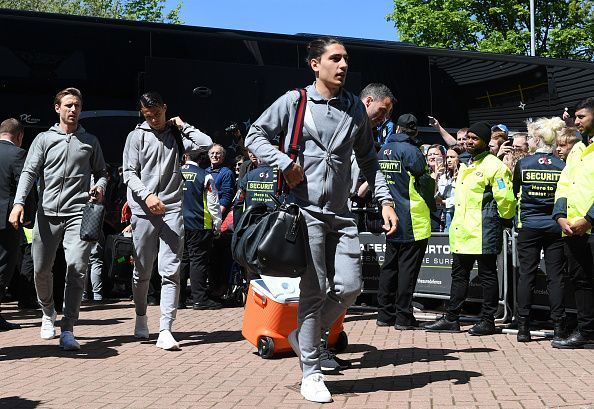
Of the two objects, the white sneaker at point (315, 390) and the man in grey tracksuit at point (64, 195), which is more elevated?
the man in grey tracksuit at point (64, 195)

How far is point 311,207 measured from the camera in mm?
5887

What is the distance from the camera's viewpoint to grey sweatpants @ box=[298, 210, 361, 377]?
5.87 meters

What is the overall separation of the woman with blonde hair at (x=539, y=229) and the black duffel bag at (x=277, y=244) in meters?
3.68

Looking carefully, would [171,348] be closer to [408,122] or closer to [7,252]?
[7,252]

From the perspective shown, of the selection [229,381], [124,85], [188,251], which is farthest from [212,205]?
[229,381]

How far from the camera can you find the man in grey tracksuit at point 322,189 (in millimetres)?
5879

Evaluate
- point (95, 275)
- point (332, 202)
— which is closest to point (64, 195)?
point (332, 202)

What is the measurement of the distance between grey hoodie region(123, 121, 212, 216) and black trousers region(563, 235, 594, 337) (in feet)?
11.0

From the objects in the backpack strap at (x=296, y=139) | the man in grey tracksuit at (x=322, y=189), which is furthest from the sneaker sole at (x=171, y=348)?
the backpack strap at (x=296, y=139)

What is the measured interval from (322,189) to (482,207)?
3771 mm

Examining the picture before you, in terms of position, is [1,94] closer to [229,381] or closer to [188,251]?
[188,251]

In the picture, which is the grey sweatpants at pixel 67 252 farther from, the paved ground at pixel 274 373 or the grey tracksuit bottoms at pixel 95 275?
the grey tracksuit bottoms at pixel 95 275

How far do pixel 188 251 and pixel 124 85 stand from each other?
341 cm

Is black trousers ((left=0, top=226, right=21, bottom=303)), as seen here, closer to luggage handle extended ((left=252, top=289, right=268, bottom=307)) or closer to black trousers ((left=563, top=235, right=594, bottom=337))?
→ luggage handle extended ((left=252, top=289, right=268, bottom=307))
